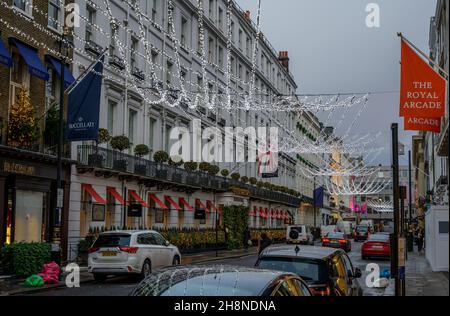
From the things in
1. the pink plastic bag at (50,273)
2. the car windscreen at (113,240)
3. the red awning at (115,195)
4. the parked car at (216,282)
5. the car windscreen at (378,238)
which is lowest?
the pink plastic bag at (50,273)

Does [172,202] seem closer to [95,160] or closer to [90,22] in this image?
[95,160]

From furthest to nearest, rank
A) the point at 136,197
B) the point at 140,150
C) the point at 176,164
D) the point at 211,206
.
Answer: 1. the point at 211,206
2. the point at 176,164
3. the point at 136,197
4. the point at 140,150

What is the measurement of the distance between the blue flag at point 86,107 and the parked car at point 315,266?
14.7 metres

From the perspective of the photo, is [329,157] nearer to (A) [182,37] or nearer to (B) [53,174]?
(A) [182,37]

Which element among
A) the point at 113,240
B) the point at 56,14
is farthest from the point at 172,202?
the point at 113,240

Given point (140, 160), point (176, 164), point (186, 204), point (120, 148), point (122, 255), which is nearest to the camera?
point (122, 255)

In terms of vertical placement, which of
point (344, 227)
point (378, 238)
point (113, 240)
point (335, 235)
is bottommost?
point (344, 227)

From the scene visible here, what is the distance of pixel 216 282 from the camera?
6562mm

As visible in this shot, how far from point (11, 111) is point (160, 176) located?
1318 centimetres

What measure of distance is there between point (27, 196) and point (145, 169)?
977cm

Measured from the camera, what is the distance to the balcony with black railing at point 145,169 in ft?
95.1

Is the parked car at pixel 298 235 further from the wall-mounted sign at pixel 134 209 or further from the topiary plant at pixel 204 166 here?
the wall-mounted sign at pixel 134 209

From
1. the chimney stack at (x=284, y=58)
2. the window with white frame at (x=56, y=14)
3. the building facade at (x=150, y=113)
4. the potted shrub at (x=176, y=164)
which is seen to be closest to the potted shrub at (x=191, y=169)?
the building facade at (x=150, y=113)

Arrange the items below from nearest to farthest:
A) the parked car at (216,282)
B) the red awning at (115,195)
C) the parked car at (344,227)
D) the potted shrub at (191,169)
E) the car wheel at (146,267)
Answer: the parked car at (216,282), the car wheel at (146,267), the red awning at (115,195), the potted shrub at (191,169), the parked car at (344,227)
